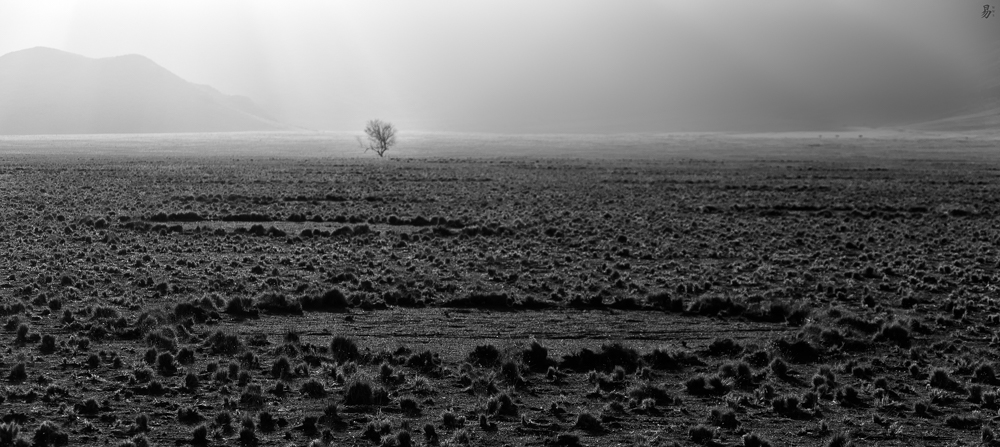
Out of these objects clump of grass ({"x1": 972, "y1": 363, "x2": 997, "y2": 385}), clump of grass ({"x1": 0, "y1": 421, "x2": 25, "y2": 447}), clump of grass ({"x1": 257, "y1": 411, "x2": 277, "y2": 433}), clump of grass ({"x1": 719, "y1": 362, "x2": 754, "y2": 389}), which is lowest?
clump of grass ({"x1": 972, "y1": 363, "x2": 997, "y2": 385})

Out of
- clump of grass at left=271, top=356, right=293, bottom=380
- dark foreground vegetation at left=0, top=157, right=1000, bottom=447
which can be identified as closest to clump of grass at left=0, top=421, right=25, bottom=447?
dark foreground vegetation at left=0, top=157, right=1000, bottom=447

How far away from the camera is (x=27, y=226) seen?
26984 millimetres

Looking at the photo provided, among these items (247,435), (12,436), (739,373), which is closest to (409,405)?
(247,435)

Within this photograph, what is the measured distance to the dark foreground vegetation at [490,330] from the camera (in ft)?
33.0

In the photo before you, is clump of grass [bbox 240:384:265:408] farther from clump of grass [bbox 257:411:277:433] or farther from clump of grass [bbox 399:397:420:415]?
clump of grass [bbox 399:397:420:415]

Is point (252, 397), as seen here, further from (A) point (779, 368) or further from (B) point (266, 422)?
(A) point (779, 368)

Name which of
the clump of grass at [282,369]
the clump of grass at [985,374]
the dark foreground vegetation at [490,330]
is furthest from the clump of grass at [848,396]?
the clump of grass at [282,369]

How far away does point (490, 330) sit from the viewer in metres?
14.8

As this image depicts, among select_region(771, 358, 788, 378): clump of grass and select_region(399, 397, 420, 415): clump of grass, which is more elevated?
select_region(399, 397, 420, 415): clump of grass

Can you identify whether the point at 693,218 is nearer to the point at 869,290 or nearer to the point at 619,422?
the point at 869,290

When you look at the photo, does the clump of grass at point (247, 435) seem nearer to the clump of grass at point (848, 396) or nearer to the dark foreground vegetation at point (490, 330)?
the dark foreground vegetation at point (490, 330)

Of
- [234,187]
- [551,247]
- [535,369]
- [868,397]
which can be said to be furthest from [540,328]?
[234,187]

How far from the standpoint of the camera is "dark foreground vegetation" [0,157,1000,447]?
10.1 metres

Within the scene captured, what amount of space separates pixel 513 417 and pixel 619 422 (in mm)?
1282
